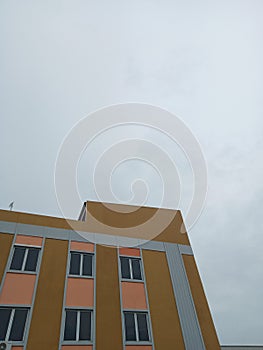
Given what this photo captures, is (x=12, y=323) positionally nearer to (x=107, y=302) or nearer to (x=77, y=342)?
(x=77, y=342)

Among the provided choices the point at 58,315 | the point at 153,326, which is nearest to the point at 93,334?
the point at 58,315

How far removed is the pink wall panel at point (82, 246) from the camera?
16000 mm

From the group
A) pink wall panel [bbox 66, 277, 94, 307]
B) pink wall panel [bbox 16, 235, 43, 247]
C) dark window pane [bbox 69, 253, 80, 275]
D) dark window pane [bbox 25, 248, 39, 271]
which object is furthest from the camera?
pink wall panel [bbox 16, 235, 43, 247]

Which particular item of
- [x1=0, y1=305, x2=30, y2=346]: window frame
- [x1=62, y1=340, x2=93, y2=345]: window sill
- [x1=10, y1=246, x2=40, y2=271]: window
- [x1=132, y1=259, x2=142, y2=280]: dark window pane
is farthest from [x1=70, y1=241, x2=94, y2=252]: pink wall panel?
[x1=62, y1=340, x2=93, y2=345]: window sill

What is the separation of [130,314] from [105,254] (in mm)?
3906

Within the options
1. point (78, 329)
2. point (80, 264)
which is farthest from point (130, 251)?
point (78, 329)

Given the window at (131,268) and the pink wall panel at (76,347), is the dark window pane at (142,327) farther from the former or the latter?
the pink wall panel at (76,347)

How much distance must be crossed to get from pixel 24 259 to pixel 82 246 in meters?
3.55

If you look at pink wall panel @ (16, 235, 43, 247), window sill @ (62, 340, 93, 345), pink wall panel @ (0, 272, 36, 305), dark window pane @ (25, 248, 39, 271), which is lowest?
window sill @ (62, 340, 93, 345)

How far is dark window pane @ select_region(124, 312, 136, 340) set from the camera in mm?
13312

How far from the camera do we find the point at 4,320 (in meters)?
11.8

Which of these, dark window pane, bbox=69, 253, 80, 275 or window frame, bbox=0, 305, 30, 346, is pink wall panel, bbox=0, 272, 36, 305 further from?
dark window pane, bbox=69, 253, 80, 275

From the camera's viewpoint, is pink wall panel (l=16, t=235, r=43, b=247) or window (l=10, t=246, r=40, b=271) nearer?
window (l=10, t=246, r=40, b=271)

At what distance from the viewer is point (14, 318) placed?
12.0 m
